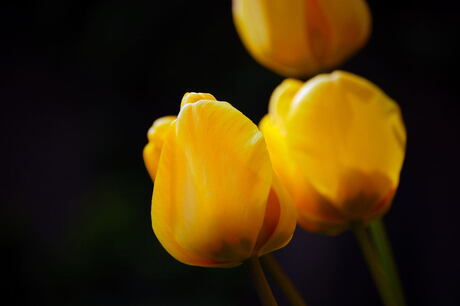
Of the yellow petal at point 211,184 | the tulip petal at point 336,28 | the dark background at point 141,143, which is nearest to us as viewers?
the yellow petal at point 211,184

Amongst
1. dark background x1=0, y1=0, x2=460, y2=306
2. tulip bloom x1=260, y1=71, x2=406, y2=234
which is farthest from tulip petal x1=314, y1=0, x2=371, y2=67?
dark background x1=0, y1=0, x2=460, y2=306

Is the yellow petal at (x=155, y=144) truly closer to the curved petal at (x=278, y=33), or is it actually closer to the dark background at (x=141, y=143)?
the curved petal at (x=278, y=33)

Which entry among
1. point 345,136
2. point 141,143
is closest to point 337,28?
point 345,136

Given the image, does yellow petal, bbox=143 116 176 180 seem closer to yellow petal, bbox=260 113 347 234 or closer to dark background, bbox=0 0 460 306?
Result: yellow petal, bbox=260 113 347 234

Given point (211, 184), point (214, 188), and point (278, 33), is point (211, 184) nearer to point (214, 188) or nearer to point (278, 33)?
point (214, 188)

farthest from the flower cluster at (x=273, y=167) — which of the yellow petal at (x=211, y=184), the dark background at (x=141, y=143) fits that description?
the dark background at (x=141, y=143)

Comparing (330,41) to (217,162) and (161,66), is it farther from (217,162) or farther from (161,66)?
(161,66)
